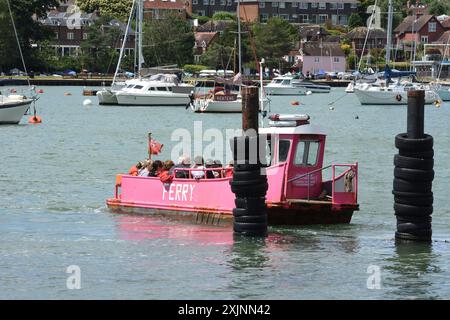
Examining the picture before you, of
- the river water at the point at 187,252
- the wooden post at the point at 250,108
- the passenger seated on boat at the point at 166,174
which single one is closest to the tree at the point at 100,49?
the river water at the point at 187,252

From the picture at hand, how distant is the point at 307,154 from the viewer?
34.9 metres

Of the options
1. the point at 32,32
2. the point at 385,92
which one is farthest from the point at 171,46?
the point at 385,92

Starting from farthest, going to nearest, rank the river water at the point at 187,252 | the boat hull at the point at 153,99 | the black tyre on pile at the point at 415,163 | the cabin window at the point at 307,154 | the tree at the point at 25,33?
the tree at the point at 25,33
the boat hull at the point at 153,99
the cabin window at the point at 307,154
the black tyre on pile at the point at 415,163
the river water at the point at 187,252

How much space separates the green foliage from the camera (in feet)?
577

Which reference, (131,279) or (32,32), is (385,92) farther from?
(131,279)

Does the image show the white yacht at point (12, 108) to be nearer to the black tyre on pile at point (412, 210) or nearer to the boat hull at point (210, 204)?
the boat hull at point (210, 204)

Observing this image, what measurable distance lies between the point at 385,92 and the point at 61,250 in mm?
91109

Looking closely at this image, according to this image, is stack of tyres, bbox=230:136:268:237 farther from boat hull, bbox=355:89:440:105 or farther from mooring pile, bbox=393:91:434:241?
boat hull, bbox=355:89:440:105

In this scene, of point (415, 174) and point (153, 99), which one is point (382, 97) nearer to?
point (153, 99)

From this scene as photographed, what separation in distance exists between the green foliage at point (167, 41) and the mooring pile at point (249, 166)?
141 metres

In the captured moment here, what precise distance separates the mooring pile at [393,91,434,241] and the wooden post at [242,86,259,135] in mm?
3312

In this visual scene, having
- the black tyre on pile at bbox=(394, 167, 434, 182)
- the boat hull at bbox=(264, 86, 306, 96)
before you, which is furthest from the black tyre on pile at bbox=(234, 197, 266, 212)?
the boat hull at bbox=(264, 86, 306, 96)

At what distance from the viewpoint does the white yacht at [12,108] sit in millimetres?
81812

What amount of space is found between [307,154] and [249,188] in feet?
16.2
